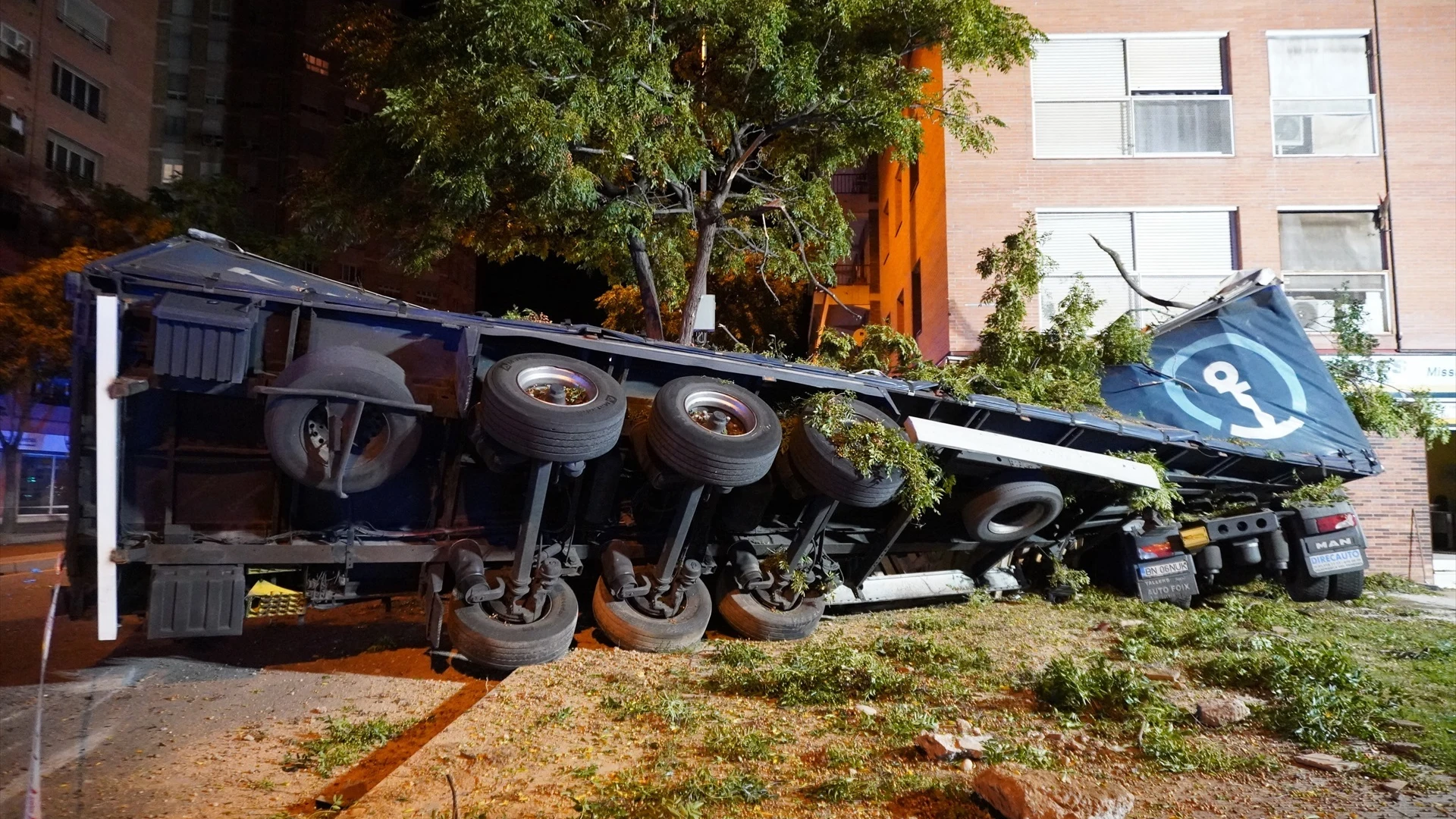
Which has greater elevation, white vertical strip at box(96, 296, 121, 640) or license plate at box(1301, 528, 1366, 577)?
white vertical strip at box(96, 296, 121, 640)

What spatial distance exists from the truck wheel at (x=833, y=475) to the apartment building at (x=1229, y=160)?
9192 millimetres

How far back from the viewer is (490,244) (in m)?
14.5

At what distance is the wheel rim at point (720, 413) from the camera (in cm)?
591

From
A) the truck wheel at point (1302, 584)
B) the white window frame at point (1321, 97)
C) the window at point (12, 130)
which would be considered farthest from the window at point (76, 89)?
the truck wheel at point (1302, 584)

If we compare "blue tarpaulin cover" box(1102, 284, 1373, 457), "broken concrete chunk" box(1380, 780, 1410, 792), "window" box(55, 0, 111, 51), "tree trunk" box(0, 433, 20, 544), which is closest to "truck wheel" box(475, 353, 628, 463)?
"broken concrete chunk" box(1380, 780, 1410, 792)

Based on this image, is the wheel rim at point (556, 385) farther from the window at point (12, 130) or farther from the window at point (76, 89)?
the window at point (76, 89)

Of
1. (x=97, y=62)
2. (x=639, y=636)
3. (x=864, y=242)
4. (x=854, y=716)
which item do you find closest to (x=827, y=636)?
(x=639, y=636)

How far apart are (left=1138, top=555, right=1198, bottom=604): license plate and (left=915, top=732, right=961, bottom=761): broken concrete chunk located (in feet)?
16.3

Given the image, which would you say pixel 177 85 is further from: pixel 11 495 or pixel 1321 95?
pixel 1321 95

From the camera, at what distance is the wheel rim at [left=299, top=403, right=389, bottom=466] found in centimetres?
501

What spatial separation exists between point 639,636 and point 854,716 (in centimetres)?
187

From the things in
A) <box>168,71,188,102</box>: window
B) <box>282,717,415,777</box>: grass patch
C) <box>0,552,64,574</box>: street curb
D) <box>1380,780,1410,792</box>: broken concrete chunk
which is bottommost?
<box>0,552,64,574</box>: street curb

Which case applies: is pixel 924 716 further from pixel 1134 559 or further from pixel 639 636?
pixel 1134 559

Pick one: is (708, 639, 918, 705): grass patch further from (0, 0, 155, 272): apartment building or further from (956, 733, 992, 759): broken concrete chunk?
(0, 0, 155, 272): apartment building
